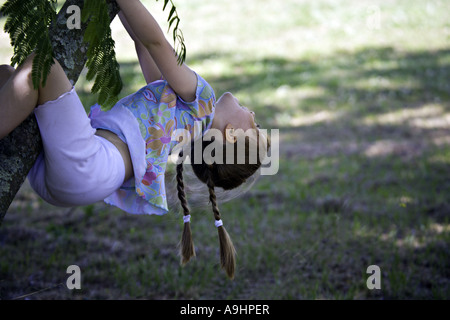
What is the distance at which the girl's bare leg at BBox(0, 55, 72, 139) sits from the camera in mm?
2230

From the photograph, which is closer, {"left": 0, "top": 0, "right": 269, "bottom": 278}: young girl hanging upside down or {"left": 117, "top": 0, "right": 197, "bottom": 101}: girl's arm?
{"left": 0, "top": 0, "right": 269, "bottom": 278}: young girl hanging upside down

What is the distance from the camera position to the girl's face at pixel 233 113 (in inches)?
129

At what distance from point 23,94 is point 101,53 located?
40 centimetres

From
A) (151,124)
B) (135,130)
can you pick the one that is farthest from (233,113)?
(135,130)

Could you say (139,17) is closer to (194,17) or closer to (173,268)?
(173,268)

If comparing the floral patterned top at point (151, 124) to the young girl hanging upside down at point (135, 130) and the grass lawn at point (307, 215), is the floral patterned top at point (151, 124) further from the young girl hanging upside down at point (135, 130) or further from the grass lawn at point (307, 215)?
the grass lawn at point (307, 215)

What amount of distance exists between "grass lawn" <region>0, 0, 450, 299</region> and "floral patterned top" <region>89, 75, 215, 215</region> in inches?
38.5

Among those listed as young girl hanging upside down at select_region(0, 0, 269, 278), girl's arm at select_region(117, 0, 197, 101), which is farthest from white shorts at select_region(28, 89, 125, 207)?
girl's arm at select_region(117, 0, 197, 101)

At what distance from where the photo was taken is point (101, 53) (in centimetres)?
239

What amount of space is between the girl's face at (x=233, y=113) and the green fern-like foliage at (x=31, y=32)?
4.18 feet

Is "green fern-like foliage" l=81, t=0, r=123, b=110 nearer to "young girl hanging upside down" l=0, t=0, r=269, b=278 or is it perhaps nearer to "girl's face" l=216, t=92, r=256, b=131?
"young girl hanging upside down" l=0, t=0, r=269, b=278

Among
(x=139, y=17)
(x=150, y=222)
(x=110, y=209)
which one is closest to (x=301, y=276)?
(x=150, y=222)

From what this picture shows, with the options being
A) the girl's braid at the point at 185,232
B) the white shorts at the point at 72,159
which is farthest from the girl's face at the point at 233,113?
the white shorts at the point at 72,159
